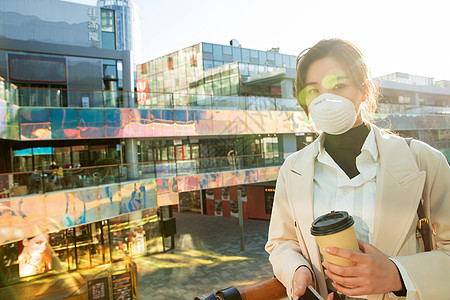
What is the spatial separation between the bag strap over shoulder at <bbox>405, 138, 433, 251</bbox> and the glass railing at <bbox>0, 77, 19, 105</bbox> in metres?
14.0

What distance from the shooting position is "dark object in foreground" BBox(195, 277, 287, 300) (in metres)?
1.39

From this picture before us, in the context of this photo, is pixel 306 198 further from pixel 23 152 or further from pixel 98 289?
pixel 23 152

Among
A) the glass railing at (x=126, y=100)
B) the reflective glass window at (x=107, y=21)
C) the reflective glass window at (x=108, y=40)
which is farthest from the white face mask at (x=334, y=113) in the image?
the reflective glass window at (x=107, y=21)

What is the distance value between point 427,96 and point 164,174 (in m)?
36.6

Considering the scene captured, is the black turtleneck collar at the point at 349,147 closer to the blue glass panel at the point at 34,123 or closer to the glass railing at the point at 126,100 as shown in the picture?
the glass railing at the point at 126,100

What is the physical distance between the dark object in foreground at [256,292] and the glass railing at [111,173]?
34.7ft

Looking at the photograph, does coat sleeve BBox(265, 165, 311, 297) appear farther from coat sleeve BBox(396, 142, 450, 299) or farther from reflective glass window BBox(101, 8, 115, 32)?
reflective glass window BBox(101, 8, 115, 32)

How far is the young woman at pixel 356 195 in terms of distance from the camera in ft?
3.76

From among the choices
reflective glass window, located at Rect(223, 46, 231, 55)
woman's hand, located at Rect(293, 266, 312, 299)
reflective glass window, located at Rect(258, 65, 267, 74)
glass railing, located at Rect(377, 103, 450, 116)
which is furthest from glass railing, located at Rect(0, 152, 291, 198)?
reflective glass window, located at Rect(223, 46, 231, 55)

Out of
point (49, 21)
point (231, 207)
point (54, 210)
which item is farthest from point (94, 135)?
point (231, 207)

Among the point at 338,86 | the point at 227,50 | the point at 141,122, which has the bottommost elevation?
the point at 338,86

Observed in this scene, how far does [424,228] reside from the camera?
131 centimetres

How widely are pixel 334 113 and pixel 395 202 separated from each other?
1.56 ft

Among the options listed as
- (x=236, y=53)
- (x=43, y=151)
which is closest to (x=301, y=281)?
(x=43, y=151)
